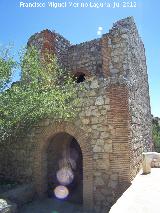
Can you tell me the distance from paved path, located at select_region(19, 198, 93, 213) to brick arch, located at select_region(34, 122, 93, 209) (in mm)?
376

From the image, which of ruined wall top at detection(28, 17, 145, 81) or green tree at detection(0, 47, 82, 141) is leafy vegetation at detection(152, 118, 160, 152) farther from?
green tree at detection(0, 47, 82, 141)

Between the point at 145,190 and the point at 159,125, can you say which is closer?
the point at 145,190

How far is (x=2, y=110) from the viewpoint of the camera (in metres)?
7.89

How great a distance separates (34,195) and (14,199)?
1.09 meters

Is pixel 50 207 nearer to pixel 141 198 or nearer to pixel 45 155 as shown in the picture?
pixel 45 155

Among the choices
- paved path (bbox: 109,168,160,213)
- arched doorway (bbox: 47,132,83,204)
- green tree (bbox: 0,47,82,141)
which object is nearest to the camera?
paved path (bbox: 109,168,160,213)

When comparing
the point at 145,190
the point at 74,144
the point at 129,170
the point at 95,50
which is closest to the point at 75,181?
the point at 74,144

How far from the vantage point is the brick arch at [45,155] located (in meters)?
7.54

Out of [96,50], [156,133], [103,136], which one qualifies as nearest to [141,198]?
[103,136]

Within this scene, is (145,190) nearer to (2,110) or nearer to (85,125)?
(85,125)

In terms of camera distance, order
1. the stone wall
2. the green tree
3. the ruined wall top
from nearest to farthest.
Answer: the green tree < the ruined wall top < the stone wall

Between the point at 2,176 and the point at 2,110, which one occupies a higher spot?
the point at 2,110

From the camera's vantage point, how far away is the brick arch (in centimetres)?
754

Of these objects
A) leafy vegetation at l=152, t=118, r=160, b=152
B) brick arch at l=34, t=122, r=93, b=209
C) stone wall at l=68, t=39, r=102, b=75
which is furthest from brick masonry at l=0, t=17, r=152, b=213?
leafy vegetation at l=152, t=118, r=160, b=152
